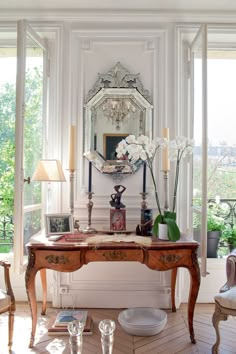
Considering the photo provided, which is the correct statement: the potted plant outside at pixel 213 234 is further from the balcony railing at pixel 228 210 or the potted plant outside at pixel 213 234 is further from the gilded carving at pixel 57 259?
the gilded carving at pixel 57 259

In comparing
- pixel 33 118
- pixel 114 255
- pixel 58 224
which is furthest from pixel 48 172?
pixel 114 255

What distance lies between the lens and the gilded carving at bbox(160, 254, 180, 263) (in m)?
2.19

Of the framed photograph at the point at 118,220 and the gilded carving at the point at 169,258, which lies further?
the framed photograph at the point at 118,220

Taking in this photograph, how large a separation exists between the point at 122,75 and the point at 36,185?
1.31 m

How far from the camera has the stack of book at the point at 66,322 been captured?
2.37 m

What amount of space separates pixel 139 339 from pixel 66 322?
583 millimetres

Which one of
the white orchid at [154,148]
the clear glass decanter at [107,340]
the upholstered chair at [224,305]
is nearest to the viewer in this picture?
the clear glass decanter at [107,340]

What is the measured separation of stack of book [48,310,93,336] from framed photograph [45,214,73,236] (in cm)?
69

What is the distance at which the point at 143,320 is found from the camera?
8.38 feet

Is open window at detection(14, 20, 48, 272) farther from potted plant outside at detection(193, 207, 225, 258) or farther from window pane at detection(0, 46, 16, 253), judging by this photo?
potted plant outside at detection(193, 207, 225, 258)

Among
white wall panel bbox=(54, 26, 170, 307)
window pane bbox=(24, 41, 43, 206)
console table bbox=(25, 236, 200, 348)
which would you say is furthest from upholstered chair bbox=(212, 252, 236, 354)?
window pane bbox=(24, 41, 43, 206)

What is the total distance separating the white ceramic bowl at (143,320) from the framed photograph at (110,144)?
1368 mm

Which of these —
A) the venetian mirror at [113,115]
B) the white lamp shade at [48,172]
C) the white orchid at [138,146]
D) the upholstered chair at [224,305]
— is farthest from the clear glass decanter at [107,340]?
the venetian mirror at [113,115]

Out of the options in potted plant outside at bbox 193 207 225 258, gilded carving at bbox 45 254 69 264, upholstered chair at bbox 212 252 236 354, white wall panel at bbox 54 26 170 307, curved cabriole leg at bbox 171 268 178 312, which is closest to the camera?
upholstered chair at bbox 212 252 236 354
